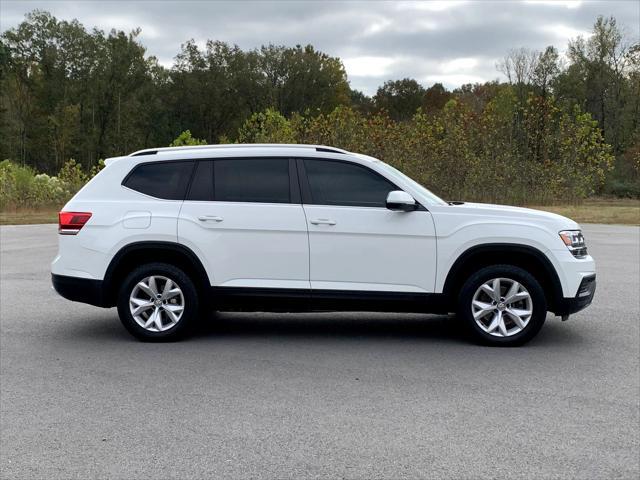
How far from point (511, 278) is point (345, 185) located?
1775 millimetres

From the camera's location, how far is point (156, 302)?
22.5 ft

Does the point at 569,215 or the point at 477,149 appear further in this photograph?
the point at 477,149

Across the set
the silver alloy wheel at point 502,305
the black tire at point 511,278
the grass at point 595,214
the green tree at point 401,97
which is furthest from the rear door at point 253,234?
the green tree at point 401,97

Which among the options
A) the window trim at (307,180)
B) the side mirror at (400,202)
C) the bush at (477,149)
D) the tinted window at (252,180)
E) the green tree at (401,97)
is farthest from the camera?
the green tree at (401,97)

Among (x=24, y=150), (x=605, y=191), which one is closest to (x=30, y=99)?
(x=24, y=150)

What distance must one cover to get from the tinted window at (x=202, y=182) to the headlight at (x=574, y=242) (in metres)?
3.37

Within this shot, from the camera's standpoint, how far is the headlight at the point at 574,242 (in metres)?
6.73

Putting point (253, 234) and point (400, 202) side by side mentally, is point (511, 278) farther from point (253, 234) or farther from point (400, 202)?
point (253, 234)

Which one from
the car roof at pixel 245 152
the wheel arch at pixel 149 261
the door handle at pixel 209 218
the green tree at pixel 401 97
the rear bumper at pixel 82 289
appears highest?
the green tree at pixel 401 97

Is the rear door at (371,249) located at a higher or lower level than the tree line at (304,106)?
lower

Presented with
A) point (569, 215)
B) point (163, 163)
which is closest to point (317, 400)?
point (163, 163)

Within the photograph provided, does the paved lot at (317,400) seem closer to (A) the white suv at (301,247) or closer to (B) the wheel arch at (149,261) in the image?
(A) the white suv at (301,247)

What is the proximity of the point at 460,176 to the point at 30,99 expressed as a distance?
5575 cm

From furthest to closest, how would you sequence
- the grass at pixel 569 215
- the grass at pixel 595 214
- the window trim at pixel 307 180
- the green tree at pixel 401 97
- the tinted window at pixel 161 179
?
the green tree at pixel 401 97 → the grass at pixel 595 214 → the grass at pixel 569 215 → the tinted window at pixel 161 179 → the window trim at pixel 307 180
